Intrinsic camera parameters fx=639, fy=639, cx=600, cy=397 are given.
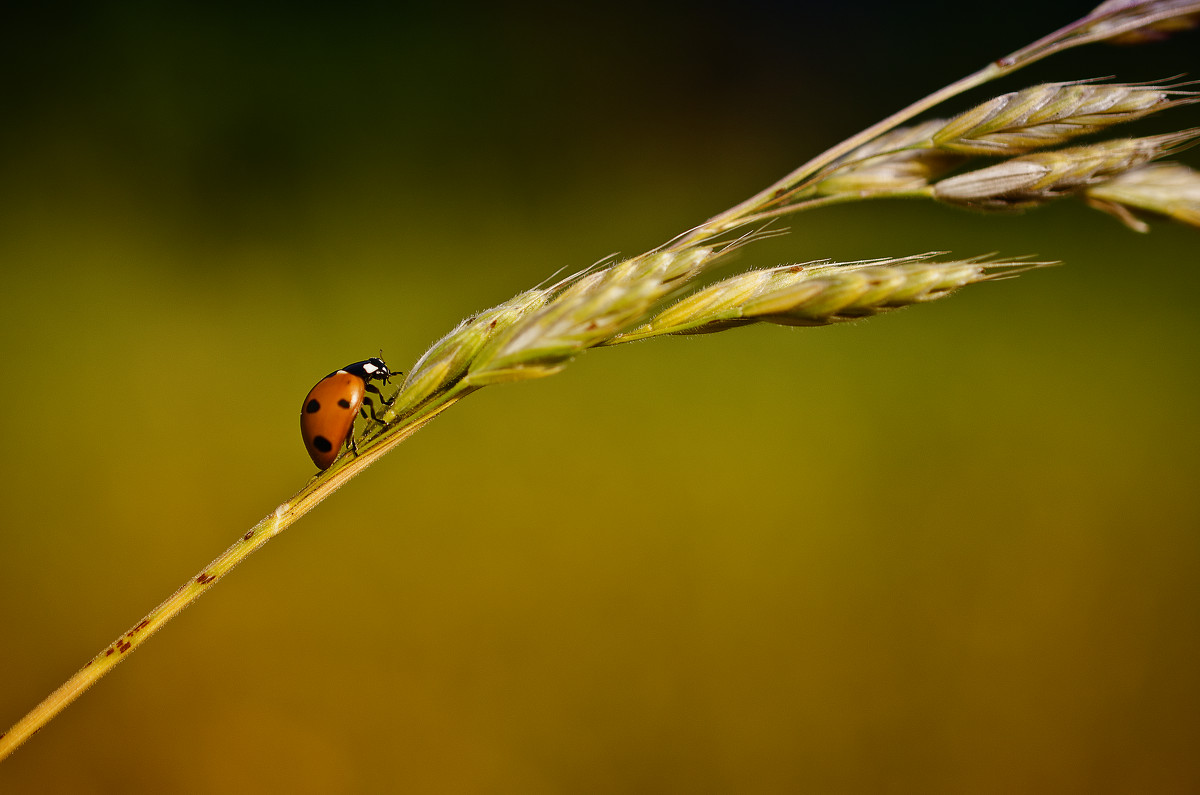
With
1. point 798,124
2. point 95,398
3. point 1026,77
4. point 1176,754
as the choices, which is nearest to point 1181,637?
point 1176,754

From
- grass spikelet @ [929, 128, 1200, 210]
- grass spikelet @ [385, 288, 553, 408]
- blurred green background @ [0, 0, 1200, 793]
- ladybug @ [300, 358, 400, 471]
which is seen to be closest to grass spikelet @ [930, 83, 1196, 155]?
grass spikelet @ [929, 128, 1200, 210]

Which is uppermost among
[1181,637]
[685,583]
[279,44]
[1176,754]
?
[279,44]

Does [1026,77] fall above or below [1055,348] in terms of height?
above

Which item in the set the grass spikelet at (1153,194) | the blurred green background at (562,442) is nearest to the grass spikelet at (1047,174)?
the grass spikelet at (1153,194)

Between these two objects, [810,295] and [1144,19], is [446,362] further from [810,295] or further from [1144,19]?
[1144,19]

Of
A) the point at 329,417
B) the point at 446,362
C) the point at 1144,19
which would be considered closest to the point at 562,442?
the point at 329,417

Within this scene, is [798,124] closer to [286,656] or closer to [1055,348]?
[1055,348]

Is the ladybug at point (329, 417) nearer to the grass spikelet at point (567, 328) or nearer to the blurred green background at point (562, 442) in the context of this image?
the grass spikelet at point (567, 328)
